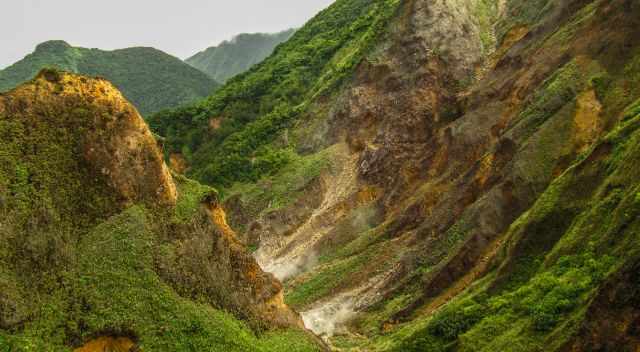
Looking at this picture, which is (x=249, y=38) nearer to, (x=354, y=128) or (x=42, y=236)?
(x=354, y=128)

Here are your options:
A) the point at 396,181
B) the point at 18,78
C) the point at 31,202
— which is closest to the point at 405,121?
the point at 396,181

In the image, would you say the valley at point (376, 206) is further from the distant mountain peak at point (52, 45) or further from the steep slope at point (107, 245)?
the distant mountain peak at point (52, 45)

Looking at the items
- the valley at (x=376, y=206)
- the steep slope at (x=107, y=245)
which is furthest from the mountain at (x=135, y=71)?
the steep slope at (x=107, y=245)

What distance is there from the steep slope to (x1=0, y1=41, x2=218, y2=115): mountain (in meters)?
91.4

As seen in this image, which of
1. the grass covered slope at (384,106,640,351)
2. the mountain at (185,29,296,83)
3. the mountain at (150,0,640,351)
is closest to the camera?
the grass covered slope at (384,106,640,351)

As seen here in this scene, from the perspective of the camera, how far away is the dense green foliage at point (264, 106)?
66.5 metres

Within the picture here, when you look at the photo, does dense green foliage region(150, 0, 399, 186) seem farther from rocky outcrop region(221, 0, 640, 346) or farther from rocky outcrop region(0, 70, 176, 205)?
rocky outcrop region(0, 70, 176, 205)

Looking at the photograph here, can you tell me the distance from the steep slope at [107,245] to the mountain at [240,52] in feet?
500

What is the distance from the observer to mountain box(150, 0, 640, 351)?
22734 mm

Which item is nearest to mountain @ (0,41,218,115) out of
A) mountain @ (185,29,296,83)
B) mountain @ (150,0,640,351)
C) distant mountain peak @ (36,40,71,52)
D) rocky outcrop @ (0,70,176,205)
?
distant mountain peak @ (36,40,71,52)

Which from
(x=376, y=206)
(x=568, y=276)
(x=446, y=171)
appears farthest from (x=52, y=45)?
(x=568, y=276)

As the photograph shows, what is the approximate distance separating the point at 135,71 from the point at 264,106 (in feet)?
213

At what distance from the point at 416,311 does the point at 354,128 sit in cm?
2973

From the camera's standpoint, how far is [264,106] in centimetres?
7581
